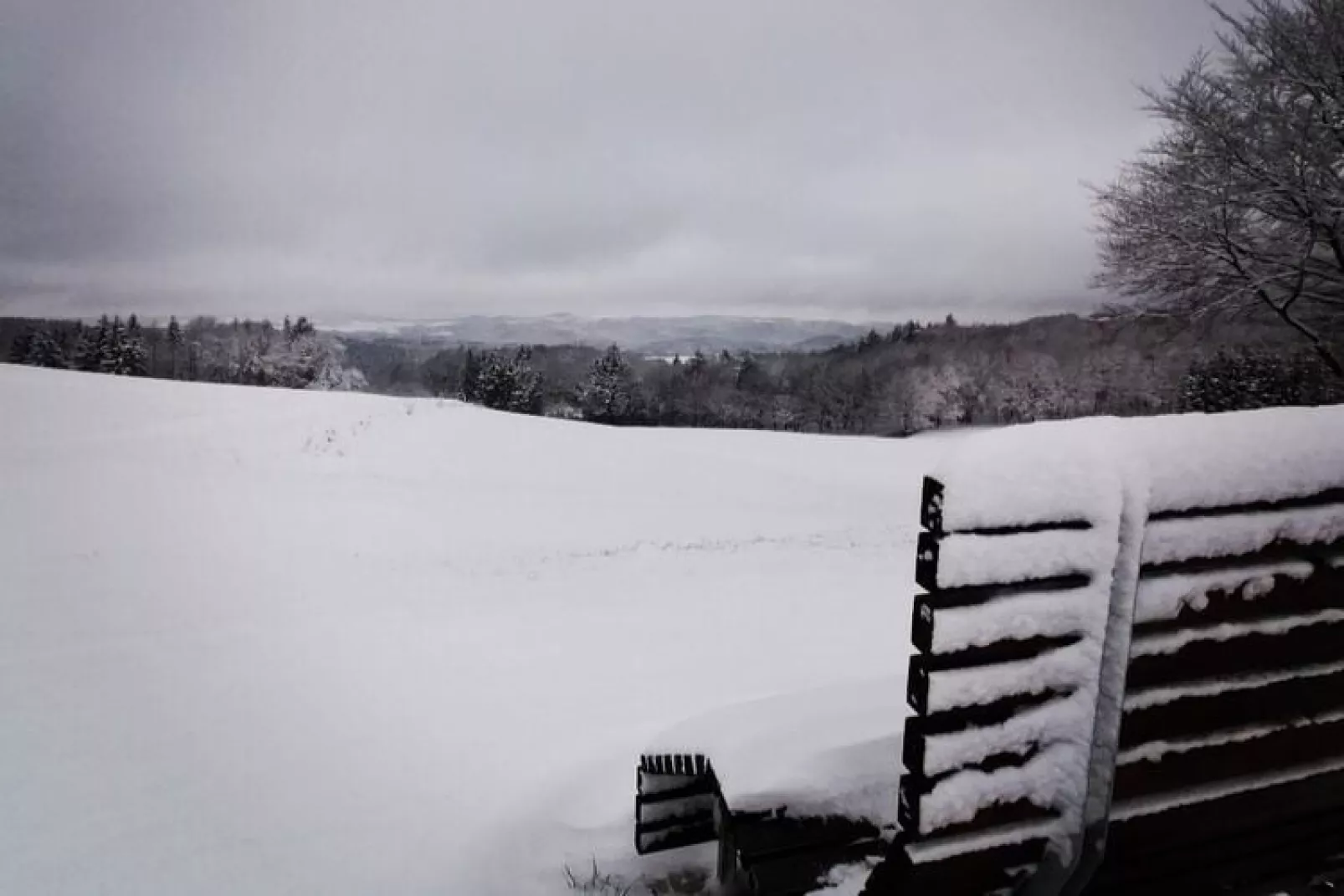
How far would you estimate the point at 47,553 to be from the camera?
8.59 meters

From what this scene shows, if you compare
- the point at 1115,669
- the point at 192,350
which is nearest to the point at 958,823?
the point at 1115,669

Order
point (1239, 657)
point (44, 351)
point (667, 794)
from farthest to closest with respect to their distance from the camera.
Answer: point (44, 351), point (667, 794), point (1239, 657)

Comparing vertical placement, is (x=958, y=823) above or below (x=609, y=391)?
below

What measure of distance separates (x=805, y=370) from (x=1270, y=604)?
19.7m

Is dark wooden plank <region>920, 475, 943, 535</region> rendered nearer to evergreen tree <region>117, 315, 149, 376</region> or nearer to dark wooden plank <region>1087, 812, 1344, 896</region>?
dark wooden plank <region>1087, 812, 1344, 896</region>

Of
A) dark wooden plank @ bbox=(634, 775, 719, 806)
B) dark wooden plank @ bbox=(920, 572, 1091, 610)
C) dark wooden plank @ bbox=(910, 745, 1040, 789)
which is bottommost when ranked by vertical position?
dark wooden plank @ bbox=(634, 775, 719, 806)

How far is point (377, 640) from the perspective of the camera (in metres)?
6.61

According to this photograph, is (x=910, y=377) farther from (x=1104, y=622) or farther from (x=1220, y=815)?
(x=1104, y=622)

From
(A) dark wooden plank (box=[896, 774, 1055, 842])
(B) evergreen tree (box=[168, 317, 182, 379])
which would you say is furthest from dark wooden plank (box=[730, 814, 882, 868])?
(B) evergreen tree (box=[168, 317, 182, 379])

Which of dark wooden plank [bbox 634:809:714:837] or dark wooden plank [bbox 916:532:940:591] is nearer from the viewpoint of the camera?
dark wooden plank [bbox 916:532:940:591]

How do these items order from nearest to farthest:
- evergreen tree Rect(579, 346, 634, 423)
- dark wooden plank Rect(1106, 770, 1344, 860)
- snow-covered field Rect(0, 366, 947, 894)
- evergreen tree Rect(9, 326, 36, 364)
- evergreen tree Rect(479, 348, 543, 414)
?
dark wooden plank Rect(1106, 770, 1344, 860)
snow-covered field Rect(0, 366, 947, 894)
evergreen tree Rect(9, 326, 36, 364)
evergreen tree Rect(579, 346, 634, 423)
evergreen tree Rect(479, 348, 543, 414)

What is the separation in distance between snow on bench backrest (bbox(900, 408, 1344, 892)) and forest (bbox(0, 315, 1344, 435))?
23.3ft

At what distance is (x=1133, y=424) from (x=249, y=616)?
7.73 m

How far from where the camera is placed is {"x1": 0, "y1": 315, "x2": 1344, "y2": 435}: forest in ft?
33.5
